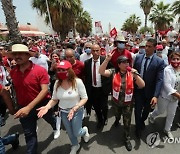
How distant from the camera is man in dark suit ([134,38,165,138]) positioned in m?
3.73

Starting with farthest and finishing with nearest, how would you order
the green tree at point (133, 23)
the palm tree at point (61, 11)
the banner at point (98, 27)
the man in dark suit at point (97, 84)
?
the green tree at point (133, 23)
the palm tree at point (61, 11)
the banner at point (98, 27)
the man in dark suit at point (97, 84)

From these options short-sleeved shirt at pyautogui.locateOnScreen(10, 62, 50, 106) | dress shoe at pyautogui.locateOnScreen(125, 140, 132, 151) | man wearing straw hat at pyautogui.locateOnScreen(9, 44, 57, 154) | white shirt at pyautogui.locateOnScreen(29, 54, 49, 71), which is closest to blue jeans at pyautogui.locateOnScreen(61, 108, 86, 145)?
man wearing straw hat at pyautogui.locateOnScreen(9, 44, 57, 154)

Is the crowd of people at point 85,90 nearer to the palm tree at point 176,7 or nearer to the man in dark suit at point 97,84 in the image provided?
the man in dark suit at point 97,84

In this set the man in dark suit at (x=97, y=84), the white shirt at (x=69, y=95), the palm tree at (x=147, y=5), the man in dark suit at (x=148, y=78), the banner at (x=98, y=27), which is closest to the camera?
the white shirt at (x=69, y=95)

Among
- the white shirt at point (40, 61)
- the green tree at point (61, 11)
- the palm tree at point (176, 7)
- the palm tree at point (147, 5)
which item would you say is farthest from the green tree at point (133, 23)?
the white shirt at point (40, 61)

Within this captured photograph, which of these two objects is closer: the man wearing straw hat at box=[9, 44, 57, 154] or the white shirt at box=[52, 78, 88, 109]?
the man wearing straw hat at box=[9, 44, 57, 154]

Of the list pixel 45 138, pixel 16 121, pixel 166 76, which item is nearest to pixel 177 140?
pixel 166 76

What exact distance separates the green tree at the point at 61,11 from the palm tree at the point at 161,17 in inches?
963

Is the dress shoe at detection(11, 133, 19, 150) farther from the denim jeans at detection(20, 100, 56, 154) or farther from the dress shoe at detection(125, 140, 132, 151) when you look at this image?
the dress shoe at detection(125, 140, 132, 151)

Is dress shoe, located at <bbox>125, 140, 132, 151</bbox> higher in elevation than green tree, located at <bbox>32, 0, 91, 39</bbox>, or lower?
lower

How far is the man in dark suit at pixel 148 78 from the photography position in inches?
147

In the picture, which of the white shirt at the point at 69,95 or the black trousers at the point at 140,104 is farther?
the black trousers at the point at 140,104

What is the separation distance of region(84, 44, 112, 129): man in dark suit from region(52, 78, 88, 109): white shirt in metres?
1.08

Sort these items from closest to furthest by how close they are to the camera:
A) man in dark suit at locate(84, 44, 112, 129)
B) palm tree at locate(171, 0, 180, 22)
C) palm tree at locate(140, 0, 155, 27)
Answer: man in dark suit at locate(84, 44, 112, 129) < palm tree at locate(171, 0, 180, 22) < palm tree at locate(140, 0, 155, 27)
